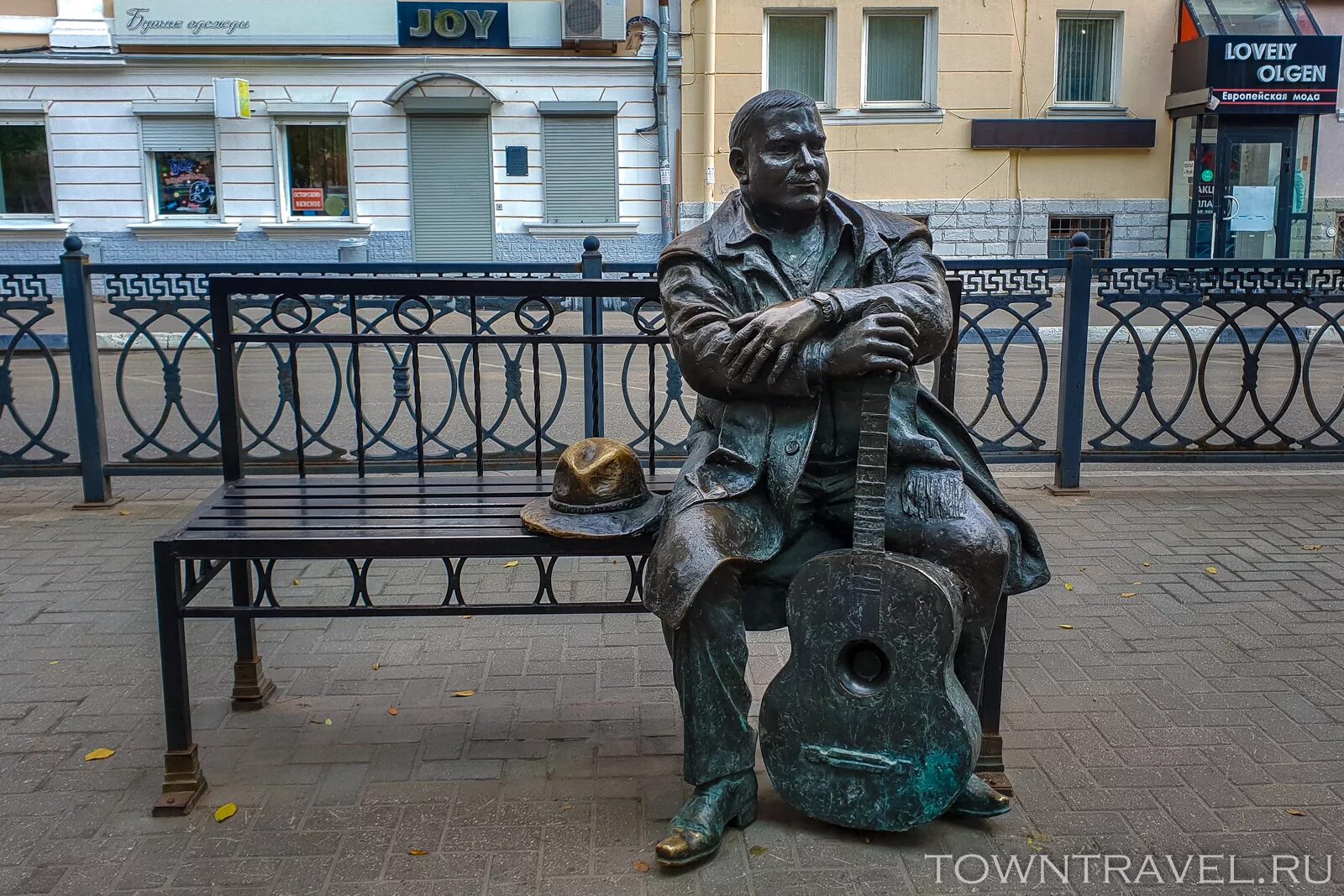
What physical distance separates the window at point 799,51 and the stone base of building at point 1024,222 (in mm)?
2229

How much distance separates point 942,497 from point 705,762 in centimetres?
92

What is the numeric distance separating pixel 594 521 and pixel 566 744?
812mm

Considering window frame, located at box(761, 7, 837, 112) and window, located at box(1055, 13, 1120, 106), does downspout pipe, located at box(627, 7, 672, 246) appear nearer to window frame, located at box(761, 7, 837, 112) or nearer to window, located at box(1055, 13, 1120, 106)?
window frame, located at box(761, 7, 837, 112)

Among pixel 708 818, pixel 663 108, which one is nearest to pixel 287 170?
pixel 663 108

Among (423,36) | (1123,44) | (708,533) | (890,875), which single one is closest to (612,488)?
(708,533)

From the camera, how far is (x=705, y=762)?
3092mm

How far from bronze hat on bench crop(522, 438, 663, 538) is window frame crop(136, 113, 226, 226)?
1828cm

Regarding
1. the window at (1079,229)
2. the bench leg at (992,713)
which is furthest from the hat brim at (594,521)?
the window at (1079,229)

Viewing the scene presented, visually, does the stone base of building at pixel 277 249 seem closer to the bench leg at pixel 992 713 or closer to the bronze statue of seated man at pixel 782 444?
the bronze statue of seated man at pixel 782 444

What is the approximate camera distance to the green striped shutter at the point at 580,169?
64.5 feet

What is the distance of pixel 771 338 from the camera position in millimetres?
3045

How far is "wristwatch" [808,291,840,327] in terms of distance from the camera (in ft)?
10.2

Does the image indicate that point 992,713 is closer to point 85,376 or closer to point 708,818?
point 708,818

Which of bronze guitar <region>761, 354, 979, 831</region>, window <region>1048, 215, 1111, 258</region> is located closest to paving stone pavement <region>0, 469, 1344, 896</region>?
bronze guitar <region>761, 354, 979, 831</region>
